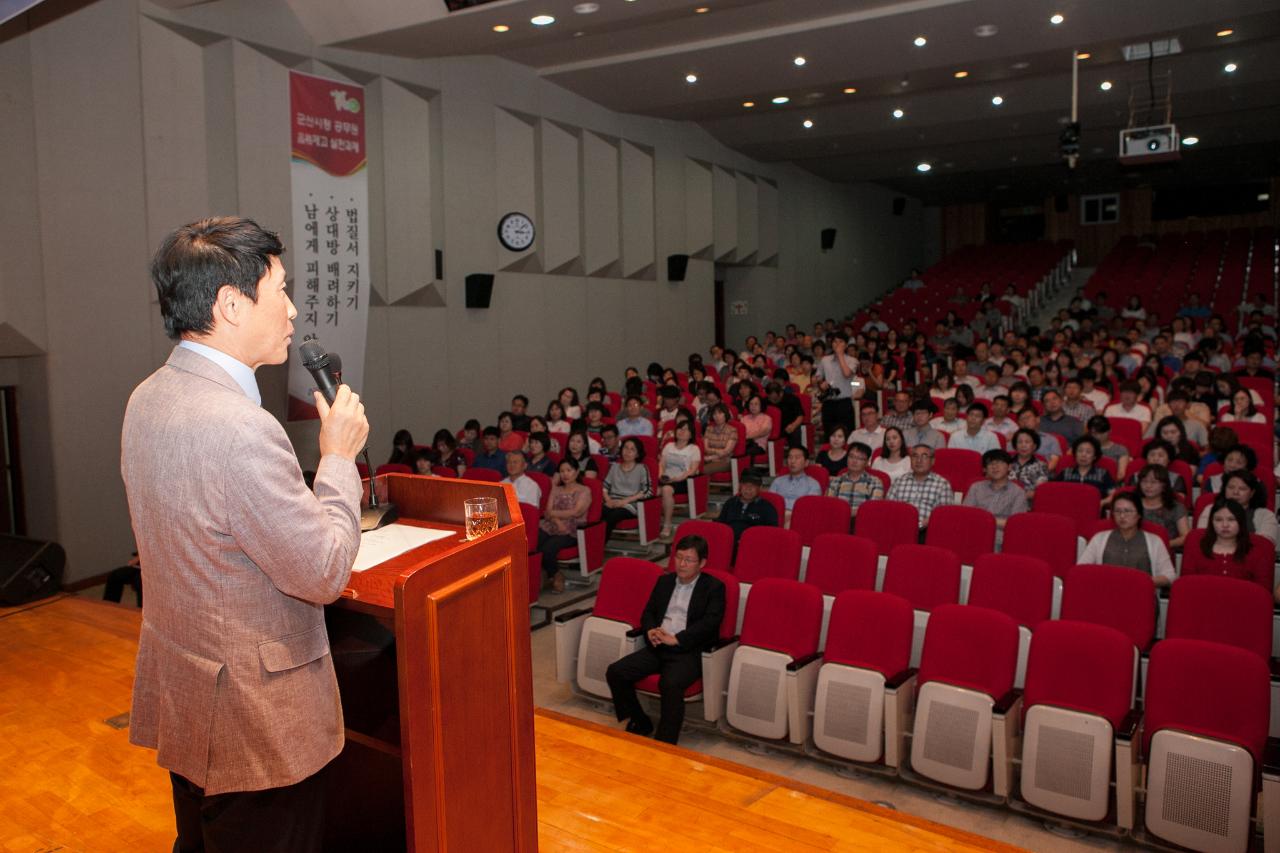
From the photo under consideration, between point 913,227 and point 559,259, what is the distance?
12.7 meters

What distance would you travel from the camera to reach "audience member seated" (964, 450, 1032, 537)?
546 cm

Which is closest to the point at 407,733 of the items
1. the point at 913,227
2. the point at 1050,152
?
the point at 1050,152

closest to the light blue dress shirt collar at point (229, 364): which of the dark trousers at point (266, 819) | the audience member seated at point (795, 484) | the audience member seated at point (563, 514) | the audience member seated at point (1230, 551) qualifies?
the dark trousers at point (266, 819)

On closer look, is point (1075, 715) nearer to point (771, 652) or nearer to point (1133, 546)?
point (771, 652)

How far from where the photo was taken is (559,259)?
34.2ft

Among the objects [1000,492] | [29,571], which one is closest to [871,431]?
[1000,492]

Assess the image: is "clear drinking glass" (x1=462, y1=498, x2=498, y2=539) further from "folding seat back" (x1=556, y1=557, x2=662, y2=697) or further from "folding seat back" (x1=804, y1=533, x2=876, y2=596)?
"folding seat back" (x1=804, y1=533, x2=876, y2=596)

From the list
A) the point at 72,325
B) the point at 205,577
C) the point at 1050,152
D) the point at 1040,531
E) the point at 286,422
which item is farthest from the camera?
the point at 1050,152

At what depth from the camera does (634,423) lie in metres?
8.44

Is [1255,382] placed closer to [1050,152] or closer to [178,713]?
[1050,152]

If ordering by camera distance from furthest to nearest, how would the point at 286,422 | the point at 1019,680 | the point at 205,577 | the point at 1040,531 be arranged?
1. the point at 286,422
2. the point at 1040,531
3. the point at 1019,680
4. the point at 205,577

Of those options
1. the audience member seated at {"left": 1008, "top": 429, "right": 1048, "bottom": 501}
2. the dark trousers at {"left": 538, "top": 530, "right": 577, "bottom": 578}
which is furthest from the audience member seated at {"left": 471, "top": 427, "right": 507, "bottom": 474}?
the audience member seated at {"left": 1008, "top": 429, "right": 1048, "bottom": 501}

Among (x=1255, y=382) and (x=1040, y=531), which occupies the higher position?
(x=1255, y=382)

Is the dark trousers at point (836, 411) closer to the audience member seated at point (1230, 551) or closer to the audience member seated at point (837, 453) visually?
the audience member seated at point (837, 453)
